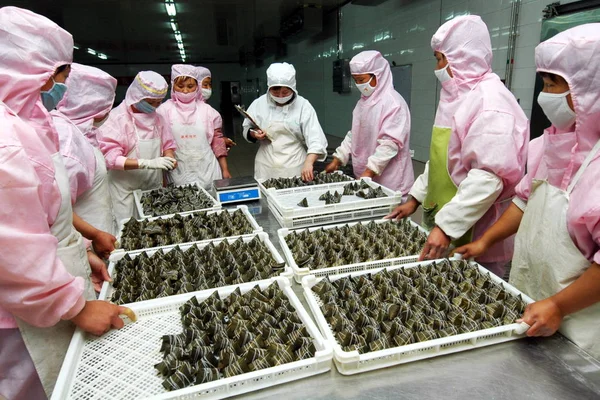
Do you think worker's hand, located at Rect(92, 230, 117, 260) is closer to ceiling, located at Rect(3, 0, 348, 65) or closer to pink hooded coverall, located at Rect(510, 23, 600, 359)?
pink hooded coverall, located at Rect(510, 23, 600, 359)

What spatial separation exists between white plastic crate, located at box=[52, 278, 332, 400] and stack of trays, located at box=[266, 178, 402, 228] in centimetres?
80

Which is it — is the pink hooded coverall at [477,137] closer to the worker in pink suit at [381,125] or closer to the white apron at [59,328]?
the worker in pink suit at [381,125]

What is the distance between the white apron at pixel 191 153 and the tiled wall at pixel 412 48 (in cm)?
338

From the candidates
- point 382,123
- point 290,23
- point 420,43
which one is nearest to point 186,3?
point 290,23

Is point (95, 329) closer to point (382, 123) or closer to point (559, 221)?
point (559, 221)

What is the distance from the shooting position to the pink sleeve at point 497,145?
147 cm

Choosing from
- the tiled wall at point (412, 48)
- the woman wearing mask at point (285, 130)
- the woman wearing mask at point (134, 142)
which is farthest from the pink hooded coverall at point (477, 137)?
the tiled wall at point (412, 48)

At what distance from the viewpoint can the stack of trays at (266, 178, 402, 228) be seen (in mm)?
1962

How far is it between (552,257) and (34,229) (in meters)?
1.52

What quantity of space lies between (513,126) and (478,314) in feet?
2.64

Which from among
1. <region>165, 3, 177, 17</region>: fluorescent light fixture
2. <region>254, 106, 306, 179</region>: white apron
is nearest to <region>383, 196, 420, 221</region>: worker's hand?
<region>254, 106, 306, 179</region>: white apron

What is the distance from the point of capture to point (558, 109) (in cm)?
115

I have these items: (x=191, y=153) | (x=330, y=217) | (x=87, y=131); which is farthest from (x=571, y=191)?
(x=191, y=153)

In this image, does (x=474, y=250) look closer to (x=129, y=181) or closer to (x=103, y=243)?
(x=103, y=243)
